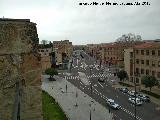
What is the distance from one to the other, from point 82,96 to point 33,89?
53.4 metres

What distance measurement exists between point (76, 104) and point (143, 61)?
846 inches

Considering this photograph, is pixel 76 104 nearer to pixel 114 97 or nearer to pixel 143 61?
pixel 114 97

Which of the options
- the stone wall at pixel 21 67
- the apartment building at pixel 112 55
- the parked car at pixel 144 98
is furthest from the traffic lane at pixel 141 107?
the apartment building at pixel 112 55

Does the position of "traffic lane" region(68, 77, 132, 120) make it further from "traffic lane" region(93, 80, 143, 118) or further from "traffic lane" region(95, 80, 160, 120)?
"traffic lane" region(95, 80, 160, 120)

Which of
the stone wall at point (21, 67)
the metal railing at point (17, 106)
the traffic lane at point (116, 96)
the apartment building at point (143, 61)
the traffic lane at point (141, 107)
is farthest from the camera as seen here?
the apartment building at point (143, 61)

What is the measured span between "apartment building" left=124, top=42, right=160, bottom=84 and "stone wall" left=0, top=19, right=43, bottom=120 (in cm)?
5601

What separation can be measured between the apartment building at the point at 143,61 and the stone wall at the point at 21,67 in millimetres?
56007

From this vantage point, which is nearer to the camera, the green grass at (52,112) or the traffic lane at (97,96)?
the green grass at (52,112)

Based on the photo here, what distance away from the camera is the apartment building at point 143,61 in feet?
199

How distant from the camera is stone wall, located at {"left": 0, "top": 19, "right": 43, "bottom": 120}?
184 inches

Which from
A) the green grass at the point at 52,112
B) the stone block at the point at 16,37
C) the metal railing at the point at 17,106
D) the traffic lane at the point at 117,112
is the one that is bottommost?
the traffic lane at the point at 117,112

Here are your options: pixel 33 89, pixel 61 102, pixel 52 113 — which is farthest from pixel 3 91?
pixel 61 102

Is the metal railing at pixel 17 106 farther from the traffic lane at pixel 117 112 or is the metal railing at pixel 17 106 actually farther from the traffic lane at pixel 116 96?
the traffic lane at pixel 116 96

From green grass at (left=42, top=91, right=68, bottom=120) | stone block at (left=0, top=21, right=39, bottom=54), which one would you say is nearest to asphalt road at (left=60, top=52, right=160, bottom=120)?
green grass at (left=42, top=91, right=68, bottom=120)
